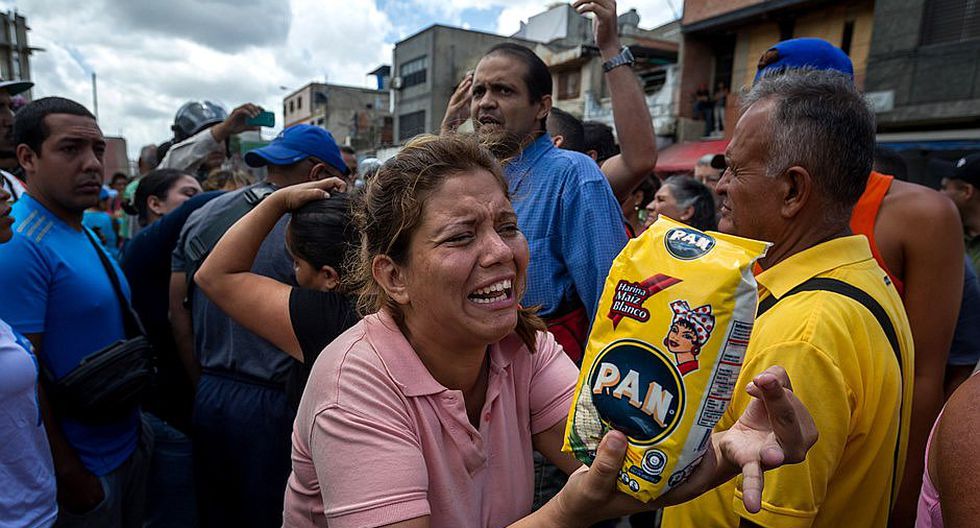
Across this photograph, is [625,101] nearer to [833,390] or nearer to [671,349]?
[833,390]

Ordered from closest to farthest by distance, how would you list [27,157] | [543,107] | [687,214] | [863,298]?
[863,298] → [27,157] → [543,107] → [687,214]

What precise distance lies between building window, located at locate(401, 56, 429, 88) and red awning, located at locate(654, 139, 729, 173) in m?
20.2

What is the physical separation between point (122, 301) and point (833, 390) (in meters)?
2.72

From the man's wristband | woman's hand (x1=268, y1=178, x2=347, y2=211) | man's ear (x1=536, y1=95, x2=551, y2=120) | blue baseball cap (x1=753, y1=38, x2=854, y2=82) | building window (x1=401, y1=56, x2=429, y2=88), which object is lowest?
woman's hand (x1=268, y1=178, x2=347, y2=211)

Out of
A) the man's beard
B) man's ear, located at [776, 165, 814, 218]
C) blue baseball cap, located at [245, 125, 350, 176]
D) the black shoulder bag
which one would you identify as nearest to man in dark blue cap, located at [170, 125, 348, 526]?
the black shoulder bag

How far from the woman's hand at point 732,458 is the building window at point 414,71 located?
34496 millimetres

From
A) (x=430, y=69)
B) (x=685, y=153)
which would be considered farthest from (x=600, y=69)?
(x=430, y=69)

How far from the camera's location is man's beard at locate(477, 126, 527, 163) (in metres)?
1.68

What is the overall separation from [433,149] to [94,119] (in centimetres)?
223

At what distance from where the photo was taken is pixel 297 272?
6.34 feet

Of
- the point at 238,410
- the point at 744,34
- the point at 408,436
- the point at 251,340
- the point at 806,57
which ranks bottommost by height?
the point at 238,410

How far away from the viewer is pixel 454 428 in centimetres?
124

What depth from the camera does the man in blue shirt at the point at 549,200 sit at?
2.10m

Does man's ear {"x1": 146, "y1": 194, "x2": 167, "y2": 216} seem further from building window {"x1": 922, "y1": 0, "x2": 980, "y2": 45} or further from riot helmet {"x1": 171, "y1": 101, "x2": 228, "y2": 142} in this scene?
building window {"x1": 922, "y1": 0, "x2": 980, "y2": 45}
